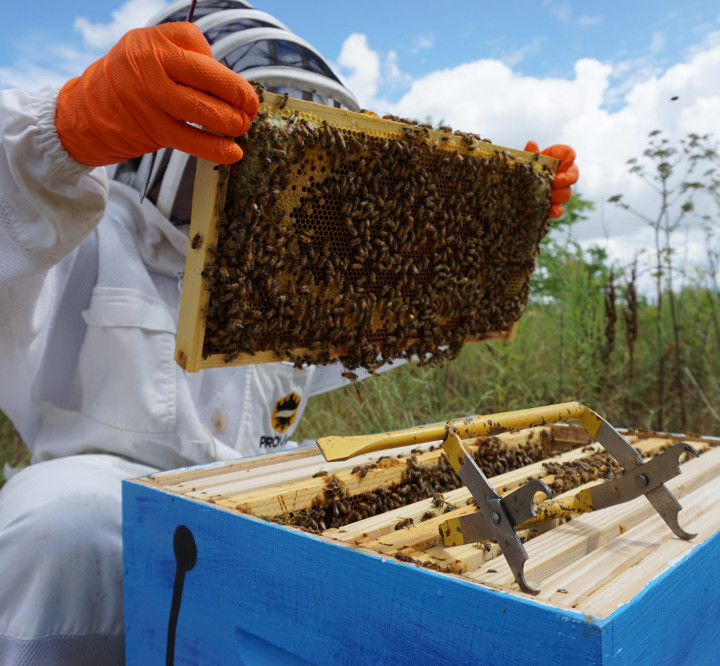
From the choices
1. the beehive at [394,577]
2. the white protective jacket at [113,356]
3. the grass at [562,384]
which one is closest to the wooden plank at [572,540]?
the beehive at [394,577]

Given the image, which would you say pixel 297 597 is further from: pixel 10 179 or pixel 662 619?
pixel 10 179

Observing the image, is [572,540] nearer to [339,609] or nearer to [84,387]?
[339,609]

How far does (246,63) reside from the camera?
108 inches

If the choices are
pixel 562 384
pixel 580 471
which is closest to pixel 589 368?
pixel 562 384

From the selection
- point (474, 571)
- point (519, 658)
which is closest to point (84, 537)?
point (474, 571)

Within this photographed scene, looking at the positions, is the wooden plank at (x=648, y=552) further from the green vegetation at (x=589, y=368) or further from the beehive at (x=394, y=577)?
the green vegetation at (x=589, y=368)

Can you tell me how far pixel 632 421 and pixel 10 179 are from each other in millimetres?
5286

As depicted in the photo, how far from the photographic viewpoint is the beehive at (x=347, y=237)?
→ 204cm

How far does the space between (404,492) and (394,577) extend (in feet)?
3.32

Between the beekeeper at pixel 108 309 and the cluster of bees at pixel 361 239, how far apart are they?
9.9 inches

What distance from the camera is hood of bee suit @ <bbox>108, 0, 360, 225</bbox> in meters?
2.78

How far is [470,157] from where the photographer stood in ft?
8.50

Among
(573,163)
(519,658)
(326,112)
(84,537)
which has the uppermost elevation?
(573,163)

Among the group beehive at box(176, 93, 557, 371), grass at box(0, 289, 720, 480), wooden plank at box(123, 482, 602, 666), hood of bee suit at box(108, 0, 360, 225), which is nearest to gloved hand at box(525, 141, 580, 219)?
beehive at box(176, 93, 557, 371)
